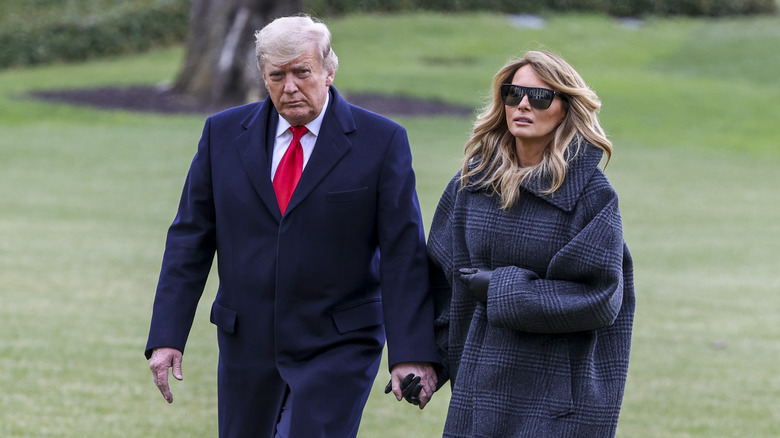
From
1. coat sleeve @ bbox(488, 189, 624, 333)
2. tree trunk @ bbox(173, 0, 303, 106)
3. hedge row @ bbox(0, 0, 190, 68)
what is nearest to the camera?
coat sleeve @ bbox(488, 189, 624, 333)

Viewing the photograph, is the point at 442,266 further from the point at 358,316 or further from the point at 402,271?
the point at 358,316

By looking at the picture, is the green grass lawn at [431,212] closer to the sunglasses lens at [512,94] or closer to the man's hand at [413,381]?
the sunglasses lens at [512,94]

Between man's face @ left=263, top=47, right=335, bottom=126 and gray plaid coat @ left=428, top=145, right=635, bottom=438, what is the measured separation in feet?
2.11

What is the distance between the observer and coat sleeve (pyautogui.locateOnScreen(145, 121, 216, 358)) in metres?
4.02

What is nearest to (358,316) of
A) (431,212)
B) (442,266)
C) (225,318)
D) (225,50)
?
(442,266)

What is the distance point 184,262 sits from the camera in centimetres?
403

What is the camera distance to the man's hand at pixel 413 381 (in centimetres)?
385

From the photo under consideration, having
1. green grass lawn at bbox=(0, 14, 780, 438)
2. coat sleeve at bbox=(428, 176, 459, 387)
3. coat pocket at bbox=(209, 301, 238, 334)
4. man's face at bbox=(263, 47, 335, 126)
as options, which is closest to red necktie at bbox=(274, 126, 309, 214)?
man's face at bbox=(263, 47, 335, 126)

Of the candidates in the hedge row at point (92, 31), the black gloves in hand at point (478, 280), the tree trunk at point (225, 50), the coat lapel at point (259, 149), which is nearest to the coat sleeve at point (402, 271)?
the black gloves in hand at point (478, 280)

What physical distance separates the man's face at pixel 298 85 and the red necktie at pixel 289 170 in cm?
11

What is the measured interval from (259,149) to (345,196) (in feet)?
1.13

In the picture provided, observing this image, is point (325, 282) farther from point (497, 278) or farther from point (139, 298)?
point (139, 298)

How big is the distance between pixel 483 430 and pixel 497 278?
19.1 inches

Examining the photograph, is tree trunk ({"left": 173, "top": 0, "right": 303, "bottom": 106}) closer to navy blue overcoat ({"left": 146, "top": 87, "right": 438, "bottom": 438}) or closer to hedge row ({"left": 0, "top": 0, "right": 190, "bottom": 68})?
hedge row ({"left": 0, "top": 0, "right": 190, "bottom": 68})
